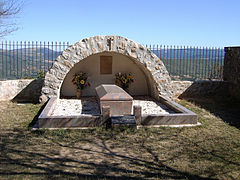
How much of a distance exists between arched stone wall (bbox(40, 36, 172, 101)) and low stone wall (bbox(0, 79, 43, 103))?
146 cm

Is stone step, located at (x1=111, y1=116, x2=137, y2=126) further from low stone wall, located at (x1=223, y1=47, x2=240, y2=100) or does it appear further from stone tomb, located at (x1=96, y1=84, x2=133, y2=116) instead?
low stone wall, located at (x1=223, y1=47, x2=240, y2=100)

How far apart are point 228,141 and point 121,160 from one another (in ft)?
8.28

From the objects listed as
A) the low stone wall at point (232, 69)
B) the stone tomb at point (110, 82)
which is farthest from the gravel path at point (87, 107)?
the low stone wall at point (232, 69)

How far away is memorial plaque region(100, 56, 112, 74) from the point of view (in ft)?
35.5

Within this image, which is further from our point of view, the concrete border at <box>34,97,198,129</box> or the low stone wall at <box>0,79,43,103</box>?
the low stone wall at <box>0,79,43,103</box>

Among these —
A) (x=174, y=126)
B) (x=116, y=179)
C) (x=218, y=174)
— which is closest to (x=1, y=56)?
(x=174, y=126)

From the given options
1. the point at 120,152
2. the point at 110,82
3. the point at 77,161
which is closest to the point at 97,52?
the point at 110,82

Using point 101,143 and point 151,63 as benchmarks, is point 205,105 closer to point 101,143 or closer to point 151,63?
point 151,63

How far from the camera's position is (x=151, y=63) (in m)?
9.41

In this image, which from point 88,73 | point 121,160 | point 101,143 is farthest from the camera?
point 88,73

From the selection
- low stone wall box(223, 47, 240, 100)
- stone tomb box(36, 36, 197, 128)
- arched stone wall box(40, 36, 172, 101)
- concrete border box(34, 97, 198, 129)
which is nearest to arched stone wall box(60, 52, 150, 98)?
stone tomb box(36, 36, 197, 128)

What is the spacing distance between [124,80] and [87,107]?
2493 mm

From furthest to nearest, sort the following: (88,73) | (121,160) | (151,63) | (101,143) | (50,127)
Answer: (88,73)
(151,63)
(50,127)
(101,143)
(121,160)

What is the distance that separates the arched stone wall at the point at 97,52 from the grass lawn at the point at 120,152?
1.98m
